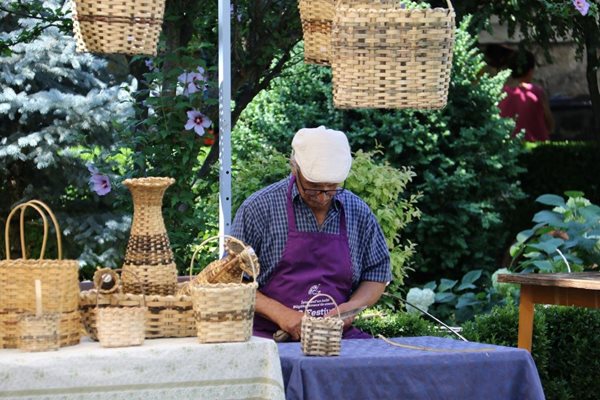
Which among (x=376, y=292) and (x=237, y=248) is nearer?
(x=237, y=248)

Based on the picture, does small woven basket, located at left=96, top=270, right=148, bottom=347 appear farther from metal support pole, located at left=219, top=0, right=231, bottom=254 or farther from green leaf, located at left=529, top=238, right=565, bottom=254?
green leaf, located at left=529, top=238, right=565, bottom=254

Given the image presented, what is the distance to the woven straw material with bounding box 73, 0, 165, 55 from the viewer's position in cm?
388

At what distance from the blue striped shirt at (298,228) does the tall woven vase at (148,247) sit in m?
0.87

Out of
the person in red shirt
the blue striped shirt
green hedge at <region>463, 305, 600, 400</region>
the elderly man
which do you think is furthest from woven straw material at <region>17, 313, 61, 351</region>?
the person in red shirt

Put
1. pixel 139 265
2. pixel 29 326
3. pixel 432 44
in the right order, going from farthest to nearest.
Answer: pixel 432 44 → pixel 139 265 → pixel 29 326

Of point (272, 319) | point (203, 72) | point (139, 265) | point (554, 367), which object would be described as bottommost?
point (554, 367)

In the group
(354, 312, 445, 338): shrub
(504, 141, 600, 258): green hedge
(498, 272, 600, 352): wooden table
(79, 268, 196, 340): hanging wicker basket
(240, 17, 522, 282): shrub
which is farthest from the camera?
(504, 141, 600, 258): green hedge

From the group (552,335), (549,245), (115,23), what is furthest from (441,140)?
(115,23)

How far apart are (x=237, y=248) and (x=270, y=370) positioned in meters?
0.44

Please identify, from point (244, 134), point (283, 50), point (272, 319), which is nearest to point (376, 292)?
point (272, 319)

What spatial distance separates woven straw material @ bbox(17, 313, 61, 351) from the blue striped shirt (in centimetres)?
129

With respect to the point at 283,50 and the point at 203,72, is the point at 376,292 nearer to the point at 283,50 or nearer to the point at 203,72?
the point at 203,72

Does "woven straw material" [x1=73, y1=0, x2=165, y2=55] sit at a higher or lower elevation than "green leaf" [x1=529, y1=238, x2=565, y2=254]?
higher

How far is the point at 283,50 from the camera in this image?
6516mm
